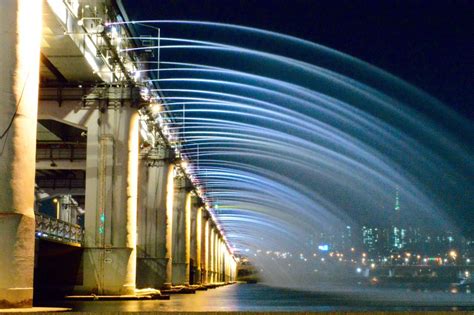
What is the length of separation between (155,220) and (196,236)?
34320 mm

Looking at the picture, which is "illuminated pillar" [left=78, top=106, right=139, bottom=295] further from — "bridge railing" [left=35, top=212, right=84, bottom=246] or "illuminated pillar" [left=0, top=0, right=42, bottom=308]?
"illuminated pillar" [left=0, top=0, right=42, bottom=308]

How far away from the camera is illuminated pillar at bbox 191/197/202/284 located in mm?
97000

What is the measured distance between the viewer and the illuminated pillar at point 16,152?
23219 millimetres

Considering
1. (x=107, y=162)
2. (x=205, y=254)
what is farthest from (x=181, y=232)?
(x=107, y=162)

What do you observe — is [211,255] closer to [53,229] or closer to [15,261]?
[53,229]

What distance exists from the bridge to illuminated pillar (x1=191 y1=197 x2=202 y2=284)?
13.8m

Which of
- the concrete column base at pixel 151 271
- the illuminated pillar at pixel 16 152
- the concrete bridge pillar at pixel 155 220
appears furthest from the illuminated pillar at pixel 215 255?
the illuminated pillar at pixel 16 152

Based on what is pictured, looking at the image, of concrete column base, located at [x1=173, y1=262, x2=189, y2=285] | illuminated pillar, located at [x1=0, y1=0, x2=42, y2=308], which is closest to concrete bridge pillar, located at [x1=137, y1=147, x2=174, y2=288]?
concrete column base, located at [x1=173, y1=262, x2=189, y2=285]

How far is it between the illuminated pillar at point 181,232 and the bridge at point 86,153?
0.33 feet

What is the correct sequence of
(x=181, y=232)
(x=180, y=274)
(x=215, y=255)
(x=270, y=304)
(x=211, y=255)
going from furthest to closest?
(x=215, y=255), (x=211, y=255), (x=181, y=232), (x=180, y=274), (x=270, y=304)

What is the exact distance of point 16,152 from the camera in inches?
936

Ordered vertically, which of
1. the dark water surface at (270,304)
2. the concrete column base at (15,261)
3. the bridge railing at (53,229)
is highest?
the bridge railing at (53,229)

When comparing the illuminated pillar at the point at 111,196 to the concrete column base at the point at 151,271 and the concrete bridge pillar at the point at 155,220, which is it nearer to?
the concrete column base at the point at 151,271

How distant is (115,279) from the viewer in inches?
1806
